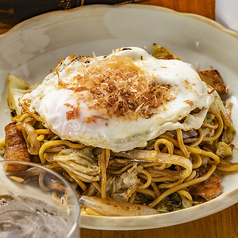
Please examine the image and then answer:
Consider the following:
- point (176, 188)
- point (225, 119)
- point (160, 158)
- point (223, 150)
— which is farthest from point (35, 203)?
point (225, 119)

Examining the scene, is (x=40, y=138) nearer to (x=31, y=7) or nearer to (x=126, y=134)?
(x=126, y=134)

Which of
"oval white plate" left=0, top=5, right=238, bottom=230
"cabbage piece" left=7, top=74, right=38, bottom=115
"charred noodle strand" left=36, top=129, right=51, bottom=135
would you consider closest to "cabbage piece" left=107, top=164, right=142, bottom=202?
"charred noodle strand" left=36, top=129, right=51, bottom=135

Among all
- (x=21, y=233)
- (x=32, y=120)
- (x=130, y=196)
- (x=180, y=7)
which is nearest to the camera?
(x=21, y=233)

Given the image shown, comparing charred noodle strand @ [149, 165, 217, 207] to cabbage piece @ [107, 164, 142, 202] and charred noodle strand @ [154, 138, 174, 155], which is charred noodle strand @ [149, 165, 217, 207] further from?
charred noodle strand @ [154, 138, 174, 155]

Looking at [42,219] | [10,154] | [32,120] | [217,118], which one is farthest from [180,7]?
[42,219]

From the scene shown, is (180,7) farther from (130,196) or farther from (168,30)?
(130,196)

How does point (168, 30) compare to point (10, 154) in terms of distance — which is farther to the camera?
point (168, 30)

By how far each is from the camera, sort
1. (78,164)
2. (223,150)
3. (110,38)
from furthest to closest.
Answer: (110,38), (223,150), (78,164)
